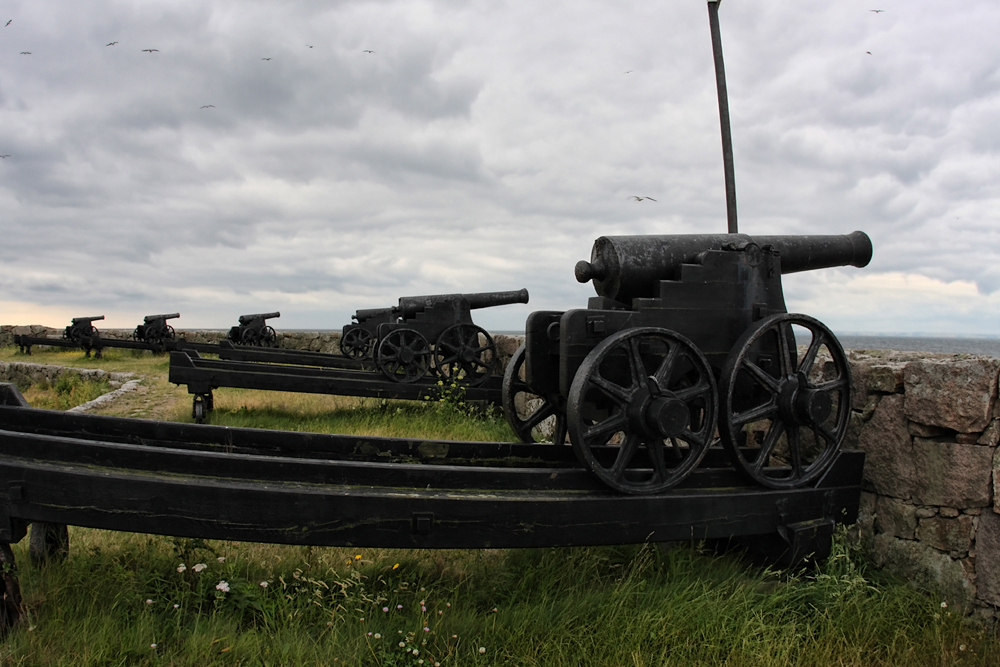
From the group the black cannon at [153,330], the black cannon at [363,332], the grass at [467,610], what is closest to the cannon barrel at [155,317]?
the black cannon at [153,330]

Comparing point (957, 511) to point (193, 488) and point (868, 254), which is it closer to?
point (868, 254)

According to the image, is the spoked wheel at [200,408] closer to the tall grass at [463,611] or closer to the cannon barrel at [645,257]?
the tall grass at [463,611]

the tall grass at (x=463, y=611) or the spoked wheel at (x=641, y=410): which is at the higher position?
the spoked wheel at (x=641, y=410)

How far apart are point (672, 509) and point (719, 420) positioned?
0.57m

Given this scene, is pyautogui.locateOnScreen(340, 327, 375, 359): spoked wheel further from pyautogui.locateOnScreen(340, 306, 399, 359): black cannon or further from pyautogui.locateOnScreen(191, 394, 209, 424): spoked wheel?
pyautogui.locateOnScreen(191, 394, 209, 424): spoked wheel

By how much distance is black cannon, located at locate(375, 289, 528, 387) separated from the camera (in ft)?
32.3

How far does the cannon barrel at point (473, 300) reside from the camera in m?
10.2

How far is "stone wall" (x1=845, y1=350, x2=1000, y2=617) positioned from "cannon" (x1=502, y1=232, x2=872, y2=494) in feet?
0.88

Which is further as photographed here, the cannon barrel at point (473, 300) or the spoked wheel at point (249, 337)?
the spoked wheel at point (249, 337)

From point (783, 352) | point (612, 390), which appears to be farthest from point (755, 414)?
point (612, 390)

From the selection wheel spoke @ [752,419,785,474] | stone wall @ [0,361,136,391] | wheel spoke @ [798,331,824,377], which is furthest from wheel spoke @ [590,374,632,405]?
stone wall @ [0,361,136,391]

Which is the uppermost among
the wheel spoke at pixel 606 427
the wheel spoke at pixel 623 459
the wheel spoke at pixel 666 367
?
the wheel spoke at pixel 666 367

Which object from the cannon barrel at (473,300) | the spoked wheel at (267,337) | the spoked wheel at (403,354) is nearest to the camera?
the spoked wheel at (403,354)

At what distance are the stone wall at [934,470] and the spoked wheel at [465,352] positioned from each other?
20.9 ft
